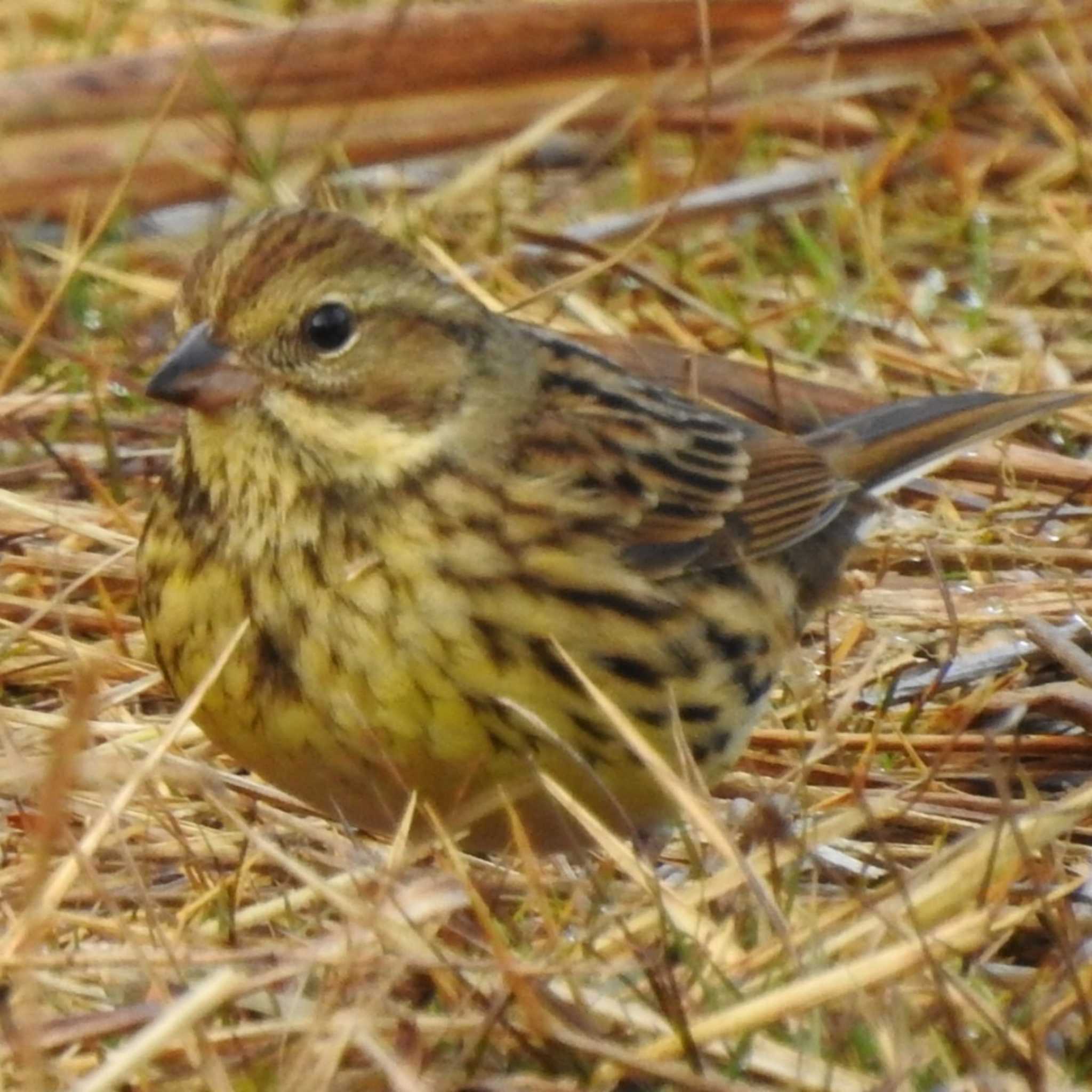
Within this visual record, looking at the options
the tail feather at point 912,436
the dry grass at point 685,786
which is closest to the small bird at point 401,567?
the dry grass at point 685,786

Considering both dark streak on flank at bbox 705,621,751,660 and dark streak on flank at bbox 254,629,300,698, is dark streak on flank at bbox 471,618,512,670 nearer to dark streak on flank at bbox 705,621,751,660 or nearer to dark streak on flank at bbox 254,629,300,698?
dark streak on flank at bbox 254,629,300,698

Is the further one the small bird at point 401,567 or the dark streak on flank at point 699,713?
the dark streak on flank at point 699,713

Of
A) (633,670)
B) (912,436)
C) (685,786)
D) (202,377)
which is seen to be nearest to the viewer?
(685,786)

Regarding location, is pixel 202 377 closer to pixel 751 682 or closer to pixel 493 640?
pixel 493 640

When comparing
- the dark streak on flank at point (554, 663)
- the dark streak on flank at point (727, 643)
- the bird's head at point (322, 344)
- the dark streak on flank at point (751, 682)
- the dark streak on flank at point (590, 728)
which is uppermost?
the bird's head at point (322, 344)

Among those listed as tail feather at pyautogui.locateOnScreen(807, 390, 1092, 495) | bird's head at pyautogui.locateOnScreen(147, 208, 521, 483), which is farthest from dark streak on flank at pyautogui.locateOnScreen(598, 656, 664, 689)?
tail feather at pyautogui.locateOnScreen(807, 390, 1092, 495)

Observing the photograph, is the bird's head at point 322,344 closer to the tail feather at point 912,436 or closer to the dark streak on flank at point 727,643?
the dark streak on flank at point 727,643

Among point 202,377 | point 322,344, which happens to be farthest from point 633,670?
point 202,377
